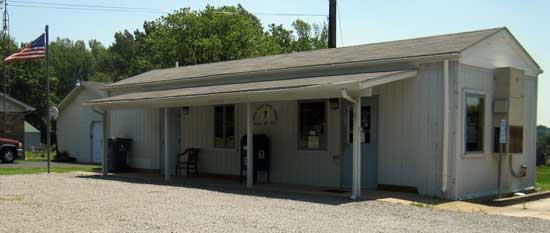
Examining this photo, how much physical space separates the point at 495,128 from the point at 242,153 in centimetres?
590

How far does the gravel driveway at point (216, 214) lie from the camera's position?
810 cm

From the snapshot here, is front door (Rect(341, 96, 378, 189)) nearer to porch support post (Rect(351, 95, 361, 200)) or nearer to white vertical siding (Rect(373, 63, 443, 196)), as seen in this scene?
white vertical siding (Rect(373, 63, 443, 196))

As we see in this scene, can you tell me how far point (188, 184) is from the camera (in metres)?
14.2

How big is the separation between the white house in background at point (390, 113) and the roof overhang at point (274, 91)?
0.03m

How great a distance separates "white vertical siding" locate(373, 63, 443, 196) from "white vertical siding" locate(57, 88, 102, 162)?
56.6ft

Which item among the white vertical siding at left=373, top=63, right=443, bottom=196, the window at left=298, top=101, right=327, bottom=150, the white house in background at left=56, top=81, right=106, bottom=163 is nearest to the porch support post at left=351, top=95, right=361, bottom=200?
the white vertical siding at left=373, top=63, right=443, bottom=196

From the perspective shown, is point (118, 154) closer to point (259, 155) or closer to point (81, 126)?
point (259, 155)

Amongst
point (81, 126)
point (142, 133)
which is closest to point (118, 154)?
point (142, 133)

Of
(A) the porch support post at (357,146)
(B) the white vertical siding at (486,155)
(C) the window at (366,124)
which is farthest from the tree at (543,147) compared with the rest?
(A) the porch support post at (357,146)

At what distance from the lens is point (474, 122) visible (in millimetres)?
12289

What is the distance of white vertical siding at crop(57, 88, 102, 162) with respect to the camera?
89.6ft

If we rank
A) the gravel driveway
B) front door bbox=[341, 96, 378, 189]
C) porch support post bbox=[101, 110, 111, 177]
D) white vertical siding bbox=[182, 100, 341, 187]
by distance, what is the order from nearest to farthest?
the gravel driveway
front door bbox=[341, 96, 378, 189]
white vertical siding bbox=[182, 100, 341, 187]
porch support post bbox=[101, 110, 111, 177]

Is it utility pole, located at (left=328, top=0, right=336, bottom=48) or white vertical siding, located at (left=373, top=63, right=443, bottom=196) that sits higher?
utility pole, located at (left=328, top=0, right=336, bottom=48)

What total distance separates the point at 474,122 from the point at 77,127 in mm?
20728
